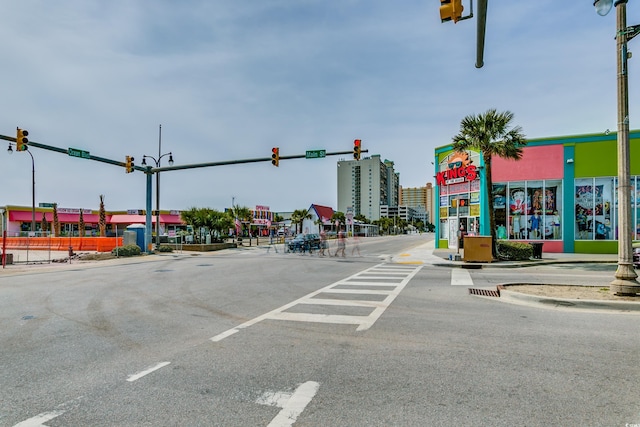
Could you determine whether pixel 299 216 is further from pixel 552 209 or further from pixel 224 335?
pixel 224 335

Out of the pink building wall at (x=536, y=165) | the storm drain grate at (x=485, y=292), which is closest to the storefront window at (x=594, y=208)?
the pink building wall at (x=536, y=165)

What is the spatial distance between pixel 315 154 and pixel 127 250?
15104 millimetres

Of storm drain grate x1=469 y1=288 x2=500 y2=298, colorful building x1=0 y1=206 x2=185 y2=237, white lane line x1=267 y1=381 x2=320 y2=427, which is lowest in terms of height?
storm drain grate x1=469 y1=288 x2=500 y2=298

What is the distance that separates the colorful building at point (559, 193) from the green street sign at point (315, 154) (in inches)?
531

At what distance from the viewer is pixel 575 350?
5566 mm

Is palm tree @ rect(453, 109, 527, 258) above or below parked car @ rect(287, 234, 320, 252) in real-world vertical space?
above

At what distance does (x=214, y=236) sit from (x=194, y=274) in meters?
24.6

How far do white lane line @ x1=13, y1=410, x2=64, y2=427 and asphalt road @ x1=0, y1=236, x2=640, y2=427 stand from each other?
2 cm

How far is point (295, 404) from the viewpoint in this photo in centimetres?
389

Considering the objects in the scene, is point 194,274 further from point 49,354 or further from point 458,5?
point 458,5

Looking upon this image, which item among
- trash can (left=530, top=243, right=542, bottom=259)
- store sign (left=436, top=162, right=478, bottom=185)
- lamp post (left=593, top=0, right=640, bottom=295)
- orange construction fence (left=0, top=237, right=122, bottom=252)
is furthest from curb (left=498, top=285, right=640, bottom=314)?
orange construction fence (left=0, top=237, right=122, bottom=252)

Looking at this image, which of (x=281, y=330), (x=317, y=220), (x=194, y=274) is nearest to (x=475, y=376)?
(x=281, y=330)

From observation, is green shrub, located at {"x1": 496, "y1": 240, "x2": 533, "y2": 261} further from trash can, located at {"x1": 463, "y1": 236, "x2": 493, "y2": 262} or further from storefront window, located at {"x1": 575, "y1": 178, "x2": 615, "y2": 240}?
storefront window, located at {"x1": 575, "y1": 178, "x2": 615, "y2": 240}

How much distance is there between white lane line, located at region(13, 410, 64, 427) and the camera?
11.5 feet
